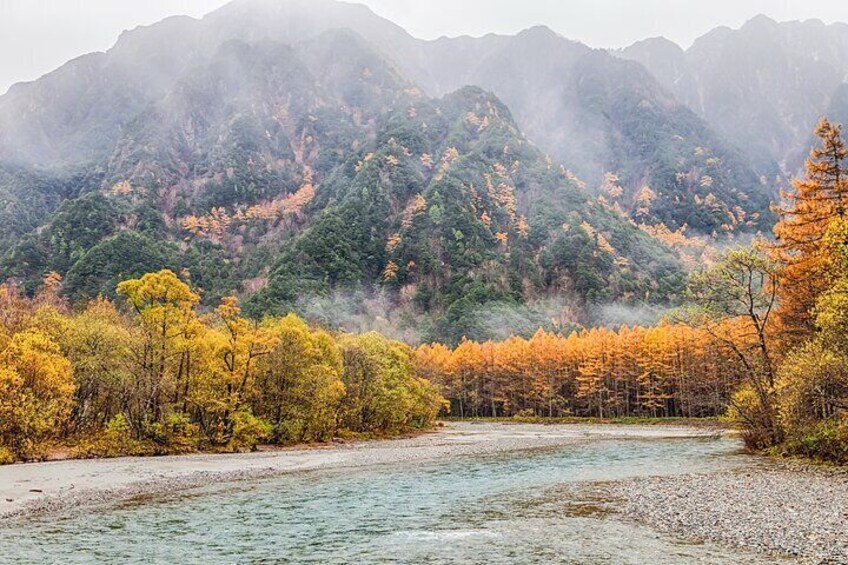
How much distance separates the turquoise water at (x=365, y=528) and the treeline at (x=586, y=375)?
242 ft

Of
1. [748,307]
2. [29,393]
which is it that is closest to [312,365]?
[29,393]

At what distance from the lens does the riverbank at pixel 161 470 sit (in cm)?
2989

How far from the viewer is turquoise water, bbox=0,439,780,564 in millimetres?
18188

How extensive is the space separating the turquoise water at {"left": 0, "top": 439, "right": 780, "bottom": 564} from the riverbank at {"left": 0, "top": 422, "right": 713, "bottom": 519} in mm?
2932

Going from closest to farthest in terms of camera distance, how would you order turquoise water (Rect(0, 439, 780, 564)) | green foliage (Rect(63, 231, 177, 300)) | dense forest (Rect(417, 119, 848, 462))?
turquoise water (Rect(0, 439, 780, 564))
dense forest (Rect(417, 119, 848, 462))
green foliage (Rect(63, 231, 177, 300))

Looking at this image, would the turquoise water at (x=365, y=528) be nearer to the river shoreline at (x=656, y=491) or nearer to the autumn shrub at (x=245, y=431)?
the river shoreline at (x=656, y=491)

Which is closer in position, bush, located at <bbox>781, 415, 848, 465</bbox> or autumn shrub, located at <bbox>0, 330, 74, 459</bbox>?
bush, located at <bbox>781, 415, 848, 465</bbox>

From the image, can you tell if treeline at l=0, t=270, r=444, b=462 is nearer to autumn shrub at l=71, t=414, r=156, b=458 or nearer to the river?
autumn shrub at l=71, t=414, r=156, b=458

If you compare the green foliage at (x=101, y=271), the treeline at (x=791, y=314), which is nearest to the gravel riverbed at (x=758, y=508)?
the treeline at (x=791, y=314)

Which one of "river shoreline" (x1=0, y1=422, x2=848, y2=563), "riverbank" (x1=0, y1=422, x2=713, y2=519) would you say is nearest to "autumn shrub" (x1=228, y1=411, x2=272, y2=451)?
"riverbank" (x1=0, y1=422, x2=713, y2=519)

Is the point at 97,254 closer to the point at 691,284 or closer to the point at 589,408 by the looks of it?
the point at 589,408

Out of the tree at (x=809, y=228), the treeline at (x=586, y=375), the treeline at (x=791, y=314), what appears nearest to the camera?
the treeline at (x=791, y=314)

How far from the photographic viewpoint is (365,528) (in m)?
22.6

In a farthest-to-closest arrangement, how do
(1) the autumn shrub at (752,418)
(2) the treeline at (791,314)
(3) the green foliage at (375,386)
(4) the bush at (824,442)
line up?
(3) the green foliage at (375,386), (1) the autumn shrub at (752,418), (2) the treeline at (791,314), (4) the bush at (824,442)
